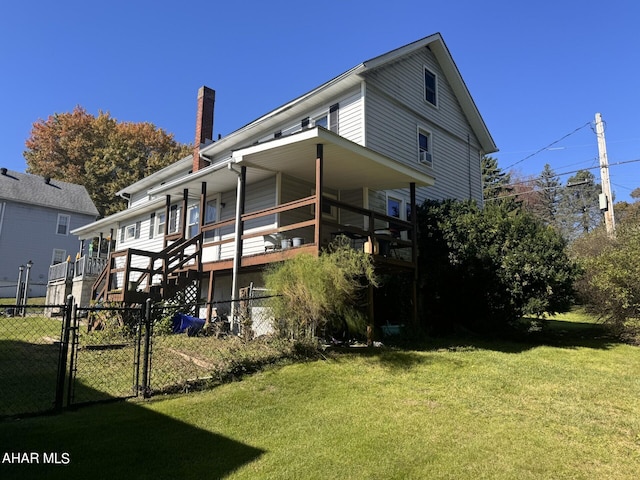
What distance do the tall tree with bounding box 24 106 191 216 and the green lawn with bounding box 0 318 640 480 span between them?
1485 inches

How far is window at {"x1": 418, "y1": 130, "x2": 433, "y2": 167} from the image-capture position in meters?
15.5

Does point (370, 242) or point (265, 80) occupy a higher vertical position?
point (265, 80)

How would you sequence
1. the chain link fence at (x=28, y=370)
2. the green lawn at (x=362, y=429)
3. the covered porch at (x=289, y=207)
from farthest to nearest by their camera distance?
1. the covered porch at (x=289, y=207)
2. the chain link fence at (x=28, y=370)
3. the green lawn at (x=362, y=429)

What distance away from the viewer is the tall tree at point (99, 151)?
40.5m

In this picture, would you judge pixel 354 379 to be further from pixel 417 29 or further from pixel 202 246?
pixel 417 29

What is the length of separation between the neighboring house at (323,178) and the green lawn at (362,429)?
326 cm

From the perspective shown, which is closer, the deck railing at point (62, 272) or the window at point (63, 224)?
the deck railing at point (62, 272)

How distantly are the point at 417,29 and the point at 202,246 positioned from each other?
11.8 m

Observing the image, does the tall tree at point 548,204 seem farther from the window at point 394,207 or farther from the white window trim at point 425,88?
the window at point 394,207

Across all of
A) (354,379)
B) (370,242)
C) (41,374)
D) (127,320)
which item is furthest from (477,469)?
(127,320)

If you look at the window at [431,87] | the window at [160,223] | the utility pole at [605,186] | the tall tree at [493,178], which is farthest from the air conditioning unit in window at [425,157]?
the tall tree at [493,178]

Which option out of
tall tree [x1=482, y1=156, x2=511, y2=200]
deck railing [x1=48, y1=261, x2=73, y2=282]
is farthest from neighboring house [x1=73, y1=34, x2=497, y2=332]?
tall tree [x1=482, y1=156, x2=511, y2=200]

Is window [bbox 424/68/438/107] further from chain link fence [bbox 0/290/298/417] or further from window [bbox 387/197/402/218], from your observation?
chain link fence [bbox 0/290/298/417]

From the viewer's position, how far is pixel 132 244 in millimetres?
20406
